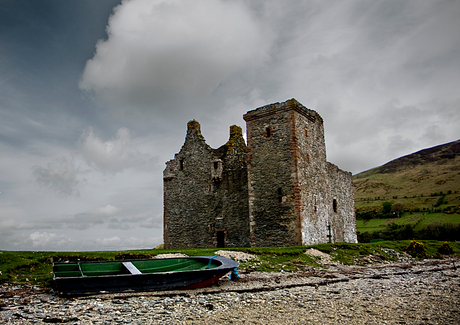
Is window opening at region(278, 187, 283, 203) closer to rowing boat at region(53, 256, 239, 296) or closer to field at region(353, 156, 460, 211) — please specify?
rowing boat at region(53, 256, 239, 296)

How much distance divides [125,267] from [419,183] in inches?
3317

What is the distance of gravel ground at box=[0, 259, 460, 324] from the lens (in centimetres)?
691

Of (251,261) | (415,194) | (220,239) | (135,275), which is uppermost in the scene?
(415,194)

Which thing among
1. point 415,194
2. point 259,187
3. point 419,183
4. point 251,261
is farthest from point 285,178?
point 419,183

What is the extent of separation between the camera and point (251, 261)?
14742 mm

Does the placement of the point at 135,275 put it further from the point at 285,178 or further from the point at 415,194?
the point at 415,194

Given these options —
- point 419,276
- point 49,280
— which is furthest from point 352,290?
point 49,280

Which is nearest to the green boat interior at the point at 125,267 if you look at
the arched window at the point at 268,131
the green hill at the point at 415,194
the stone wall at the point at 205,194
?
the stone wall at the point at 205,194

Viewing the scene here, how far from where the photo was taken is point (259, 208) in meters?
20.5

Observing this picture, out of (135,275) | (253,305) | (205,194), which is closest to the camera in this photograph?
(253,305)

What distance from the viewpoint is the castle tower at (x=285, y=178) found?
19422 mm

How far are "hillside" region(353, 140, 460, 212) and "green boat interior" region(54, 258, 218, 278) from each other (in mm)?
50596

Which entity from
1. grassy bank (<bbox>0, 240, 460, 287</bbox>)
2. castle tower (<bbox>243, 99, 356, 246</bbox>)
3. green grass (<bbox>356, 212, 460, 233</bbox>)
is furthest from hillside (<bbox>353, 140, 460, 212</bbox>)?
castle tower (<bbox>243, 99, 356, 246</bbox>)

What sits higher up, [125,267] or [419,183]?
[419,183]
